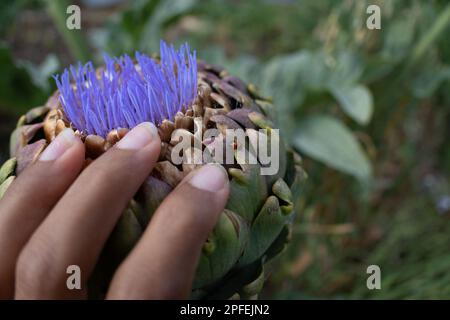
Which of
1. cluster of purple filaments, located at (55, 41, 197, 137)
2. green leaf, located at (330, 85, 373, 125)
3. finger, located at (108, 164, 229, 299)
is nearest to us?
finger, located at (108, 164, 229, 299)

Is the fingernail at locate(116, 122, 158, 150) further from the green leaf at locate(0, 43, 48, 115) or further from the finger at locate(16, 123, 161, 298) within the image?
the green leaf at locate(0, 43, 48, 115)

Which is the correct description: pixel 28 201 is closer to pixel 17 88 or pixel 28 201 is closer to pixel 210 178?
pixel 210 178

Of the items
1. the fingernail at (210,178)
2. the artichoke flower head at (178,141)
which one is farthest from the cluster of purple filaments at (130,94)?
the fingernail at (210,178)

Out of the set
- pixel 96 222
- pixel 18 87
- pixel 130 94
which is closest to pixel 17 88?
pixel 18 87

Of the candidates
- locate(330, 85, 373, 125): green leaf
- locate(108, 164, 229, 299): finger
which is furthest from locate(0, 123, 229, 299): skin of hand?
locate(330, 85, 373, 125): green leaf

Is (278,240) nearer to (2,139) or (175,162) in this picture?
(175,162)

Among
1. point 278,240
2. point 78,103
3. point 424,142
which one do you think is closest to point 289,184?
point 278,240

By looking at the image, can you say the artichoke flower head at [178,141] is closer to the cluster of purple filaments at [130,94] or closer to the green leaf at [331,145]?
the cluster of purple filaments at [130,94]
